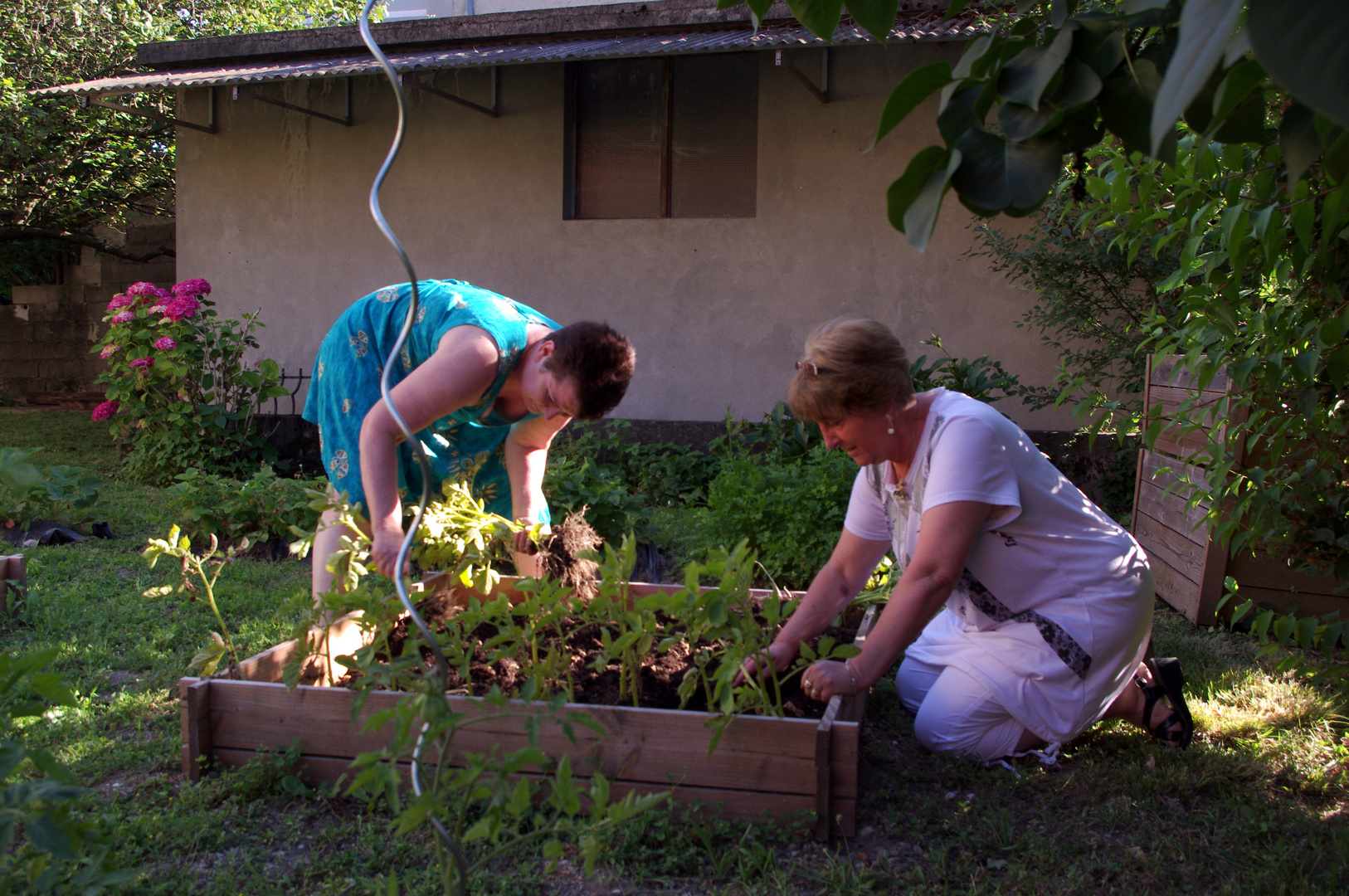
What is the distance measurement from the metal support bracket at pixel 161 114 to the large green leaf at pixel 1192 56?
7.67m

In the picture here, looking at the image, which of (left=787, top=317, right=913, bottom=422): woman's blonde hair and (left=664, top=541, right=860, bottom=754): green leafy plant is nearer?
(left=664, top=541, right=860, bottom=754): green leafy plant

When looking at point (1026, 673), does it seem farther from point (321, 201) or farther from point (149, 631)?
point (321, 201)

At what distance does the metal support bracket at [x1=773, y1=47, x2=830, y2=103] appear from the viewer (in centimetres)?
582

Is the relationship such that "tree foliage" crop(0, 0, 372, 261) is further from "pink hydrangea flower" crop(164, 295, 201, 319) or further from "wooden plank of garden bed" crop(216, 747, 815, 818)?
"wooden plank of garden bed" crop(216, 747, 815, 818)

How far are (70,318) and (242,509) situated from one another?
9.34 metres

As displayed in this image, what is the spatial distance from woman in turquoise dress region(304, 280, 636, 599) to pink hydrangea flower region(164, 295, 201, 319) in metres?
4.21

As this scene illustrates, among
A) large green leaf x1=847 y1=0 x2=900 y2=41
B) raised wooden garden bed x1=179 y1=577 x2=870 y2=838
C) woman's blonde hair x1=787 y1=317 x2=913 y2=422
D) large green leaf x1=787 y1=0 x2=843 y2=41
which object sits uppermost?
large green leaf x1=787 y1=0 x2=843 y2=41

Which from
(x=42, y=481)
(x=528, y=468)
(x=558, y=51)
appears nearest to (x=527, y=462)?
(x=528, y=468)

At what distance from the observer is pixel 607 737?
194 centimetres

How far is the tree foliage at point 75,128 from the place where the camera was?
9.53m

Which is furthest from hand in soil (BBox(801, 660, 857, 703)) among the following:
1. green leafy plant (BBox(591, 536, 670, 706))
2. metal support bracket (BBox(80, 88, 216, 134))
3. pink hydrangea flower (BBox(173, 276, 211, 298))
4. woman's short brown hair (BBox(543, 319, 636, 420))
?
metal support bracket (BBox(80, 88, 216, 134))

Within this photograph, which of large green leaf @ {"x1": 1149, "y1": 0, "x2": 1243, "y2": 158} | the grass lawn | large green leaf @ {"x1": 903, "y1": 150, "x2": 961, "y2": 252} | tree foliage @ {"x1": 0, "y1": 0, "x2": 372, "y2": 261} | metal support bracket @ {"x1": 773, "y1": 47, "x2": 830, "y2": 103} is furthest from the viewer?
tree foliage @ {"x1": 0, "y1": 0, "x2": 372, "y2": 261}

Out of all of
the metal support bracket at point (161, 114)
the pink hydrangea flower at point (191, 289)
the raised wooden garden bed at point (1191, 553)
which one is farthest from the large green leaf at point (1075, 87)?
the metal support bracket at point (161, 114)

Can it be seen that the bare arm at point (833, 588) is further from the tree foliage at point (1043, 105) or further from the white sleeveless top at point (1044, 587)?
the tree foliage at point (1043, 105)
